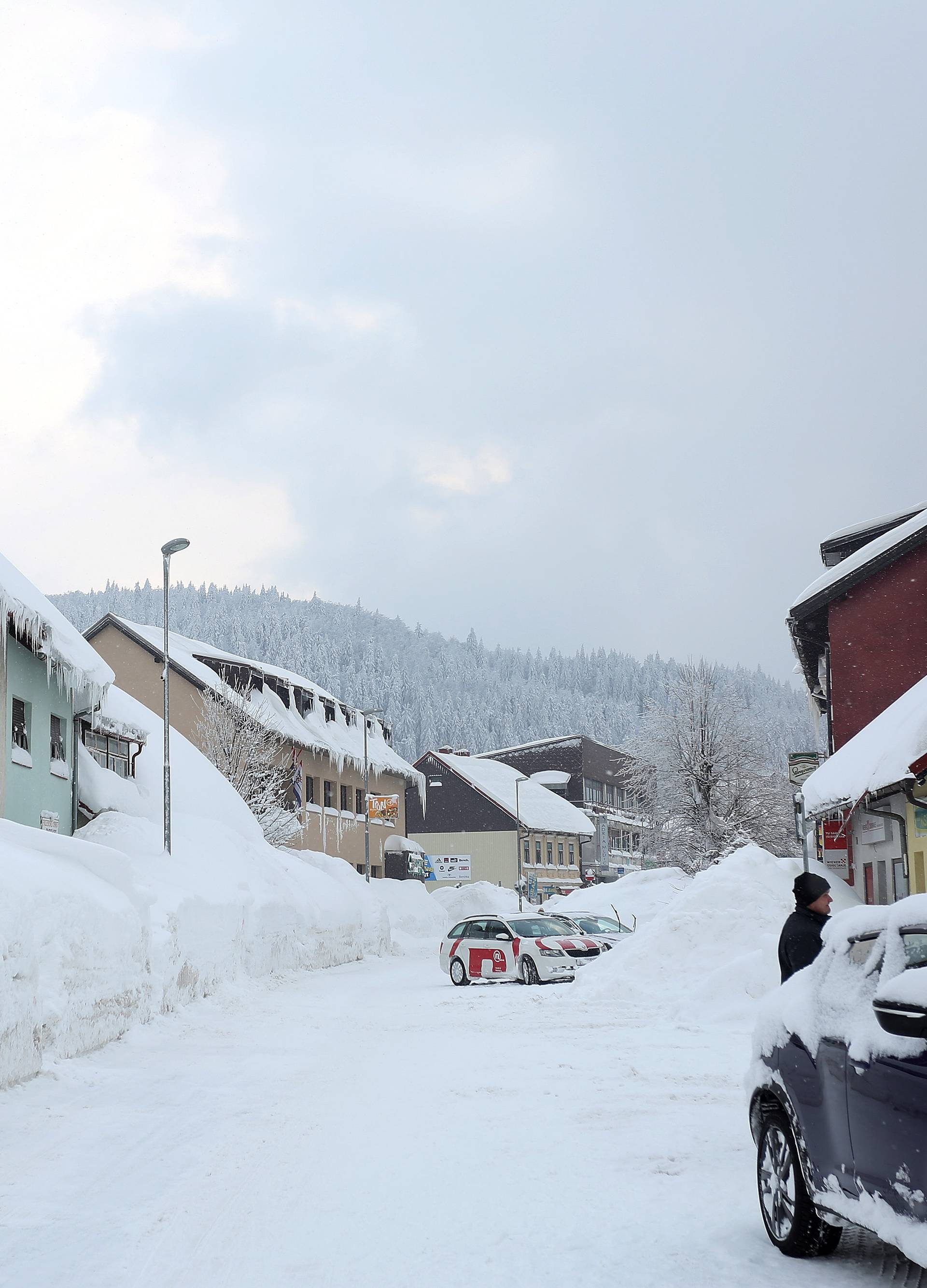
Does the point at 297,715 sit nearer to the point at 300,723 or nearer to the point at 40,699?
the point at 300,723

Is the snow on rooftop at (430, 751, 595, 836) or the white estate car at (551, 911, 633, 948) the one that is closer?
the white estate car at (551, 911, 633, 948)

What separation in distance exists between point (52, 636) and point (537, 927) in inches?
453

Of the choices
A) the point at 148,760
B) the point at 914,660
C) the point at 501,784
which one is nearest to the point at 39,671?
the point at 148,760

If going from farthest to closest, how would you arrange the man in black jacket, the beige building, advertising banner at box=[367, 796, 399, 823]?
advertising banner at box=[367, 796, 399, 823], the beige building, the man in black jacket

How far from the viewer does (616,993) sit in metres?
20.6

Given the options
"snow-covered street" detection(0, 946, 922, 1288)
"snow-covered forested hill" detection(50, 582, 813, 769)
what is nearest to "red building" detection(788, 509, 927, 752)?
"snow-covered street" detection(0, 946, 922, 1288)

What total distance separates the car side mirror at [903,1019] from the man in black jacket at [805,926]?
9.76ft

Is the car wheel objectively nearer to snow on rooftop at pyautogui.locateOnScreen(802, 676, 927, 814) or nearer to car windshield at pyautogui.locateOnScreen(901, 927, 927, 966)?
car windshield at pyautogui.locateOnScreen(901, 927, 927, 966)

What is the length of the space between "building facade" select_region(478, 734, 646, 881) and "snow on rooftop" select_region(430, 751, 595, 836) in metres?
3.43

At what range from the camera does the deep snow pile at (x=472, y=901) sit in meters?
67.8

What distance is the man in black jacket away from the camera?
746cm

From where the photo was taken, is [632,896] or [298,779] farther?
[298,779]

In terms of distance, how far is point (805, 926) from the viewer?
750 centimetres

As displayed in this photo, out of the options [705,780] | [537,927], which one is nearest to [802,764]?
[537,927]
